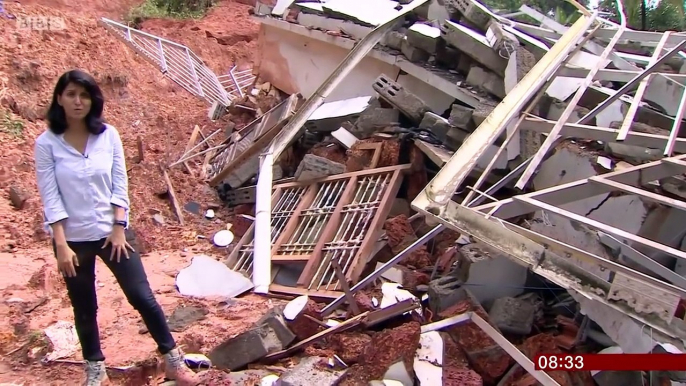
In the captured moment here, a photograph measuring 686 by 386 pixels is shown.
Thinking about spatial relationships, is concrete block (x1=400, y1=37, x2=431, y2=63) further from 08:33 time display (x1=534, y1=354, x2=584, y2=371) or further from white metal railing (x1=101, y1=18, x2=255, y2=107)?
white metal railing (x1=101, y1=18, x2=255, y2=107)

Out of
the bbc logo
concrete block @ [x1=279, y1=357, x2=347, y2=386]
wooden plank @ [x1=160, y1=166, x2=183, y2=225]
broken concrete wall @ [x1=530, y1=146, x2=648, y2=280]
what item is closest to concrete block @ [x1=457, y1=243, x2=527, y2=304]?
broken concrete wall @ [x1=530, y1=146, x2=648, y2=280]

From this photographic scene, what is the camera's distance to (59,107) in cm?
292

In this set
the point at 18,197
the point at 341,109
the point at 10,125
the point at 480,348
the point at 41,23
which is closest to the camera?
the point at 480,348

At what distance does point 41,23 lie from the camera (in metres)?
10.1

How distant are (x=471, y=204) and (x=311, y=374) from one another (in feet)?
4.30

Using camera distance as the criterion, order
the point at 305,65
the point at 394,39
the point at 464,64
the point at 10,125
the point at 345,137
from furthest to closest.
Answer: the point at 305,65 → the point at 10,125 → the point at 394,39 → the point at 345,137 → the point at 464,64

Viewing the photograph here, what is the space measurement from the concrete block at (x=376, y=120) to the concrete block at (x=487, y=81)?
79 centimetres

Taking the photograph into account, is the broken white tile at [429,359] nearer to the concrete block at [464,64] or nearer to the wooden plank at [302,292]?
the wooden plank at [302,292]

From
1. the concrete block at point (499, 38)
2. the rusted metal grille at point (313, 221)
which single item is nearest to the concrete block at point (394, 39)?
the concrete block at point (499, 38)

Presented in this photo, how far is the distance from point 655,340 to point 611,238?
2.83ft

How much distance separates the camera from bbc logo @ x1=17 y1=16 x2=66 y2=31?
985 cm

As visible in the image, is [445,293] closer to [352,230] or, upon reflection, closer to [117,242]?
[352,230]

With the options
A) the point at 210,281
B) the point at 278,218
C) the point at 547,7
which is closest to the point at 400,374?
the point at 210,281

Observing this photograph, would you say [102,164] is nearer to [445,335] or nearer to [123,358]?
[123,358]
